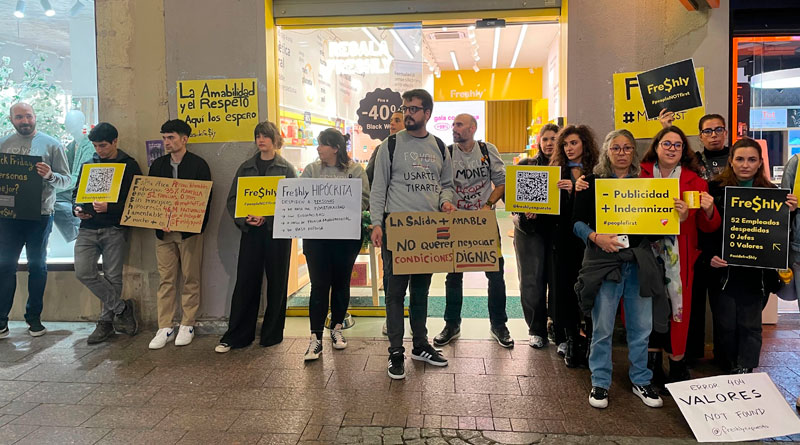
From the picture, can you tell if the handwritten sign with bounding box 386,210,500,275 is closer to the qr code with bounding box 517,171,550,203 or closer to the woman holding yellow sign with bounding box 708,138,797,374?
the qr code with bounding box 517,171,550,203

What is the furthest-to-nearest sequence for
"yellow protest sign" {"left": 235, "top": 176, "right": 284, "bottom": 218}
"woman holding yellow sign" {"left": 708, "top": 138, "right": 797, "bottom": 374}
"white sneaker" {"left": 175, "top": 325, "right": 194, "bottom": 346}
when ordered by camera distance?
1. "white sneaker" {"left": 175, "top": 325, "right": 194, "bottom": 346}
2. "yellow protest sign" {"left": 235, "top": 176, "right": 284, "bottom": 218}
3. "woman holding yellow sign" {"left": 708, "top": 138, "right": 797, "bottom": 374}

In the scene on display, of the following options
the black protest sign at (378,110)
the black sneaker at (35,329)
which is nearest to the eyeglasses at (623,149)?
the black protest sign at (378,110)

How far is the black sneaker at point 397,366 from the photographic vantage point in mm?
3770

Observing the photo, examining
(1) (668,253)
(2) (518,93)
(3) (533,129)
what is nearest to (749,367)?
(1) (668,253)

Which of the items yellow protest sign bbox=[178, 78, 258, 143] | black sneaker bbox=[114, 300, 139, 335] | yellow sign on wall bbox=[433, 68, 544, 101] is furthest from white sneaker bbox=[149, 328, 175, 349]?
yellow sign on wall bbox=[433, 68, 544, 101]

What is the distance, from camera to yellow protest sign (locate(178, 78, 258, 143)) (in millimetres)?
4816

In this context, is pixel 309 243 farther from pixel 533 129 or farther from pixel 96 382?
pixel 533 129

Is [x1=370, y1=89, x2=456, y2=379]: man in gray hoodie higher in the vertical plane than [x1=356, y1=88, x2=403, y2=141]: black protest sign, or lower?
lower

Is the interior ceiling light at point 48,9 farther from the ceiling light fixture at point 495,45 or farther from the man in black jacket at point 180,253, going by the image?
the ceiling light fixture at point 495,45

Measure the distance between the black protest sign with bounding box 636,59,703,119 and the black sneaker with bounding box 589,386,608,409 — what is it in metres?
2.08

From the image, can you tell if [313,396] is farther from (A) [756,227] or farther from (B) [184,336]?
(A) [756,227]

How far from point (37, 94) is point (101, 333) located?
267 cm

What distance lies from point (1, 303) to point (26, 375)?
50.3 inches

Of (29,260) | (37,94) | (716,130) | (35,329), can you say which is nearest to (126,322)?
(35,329)
